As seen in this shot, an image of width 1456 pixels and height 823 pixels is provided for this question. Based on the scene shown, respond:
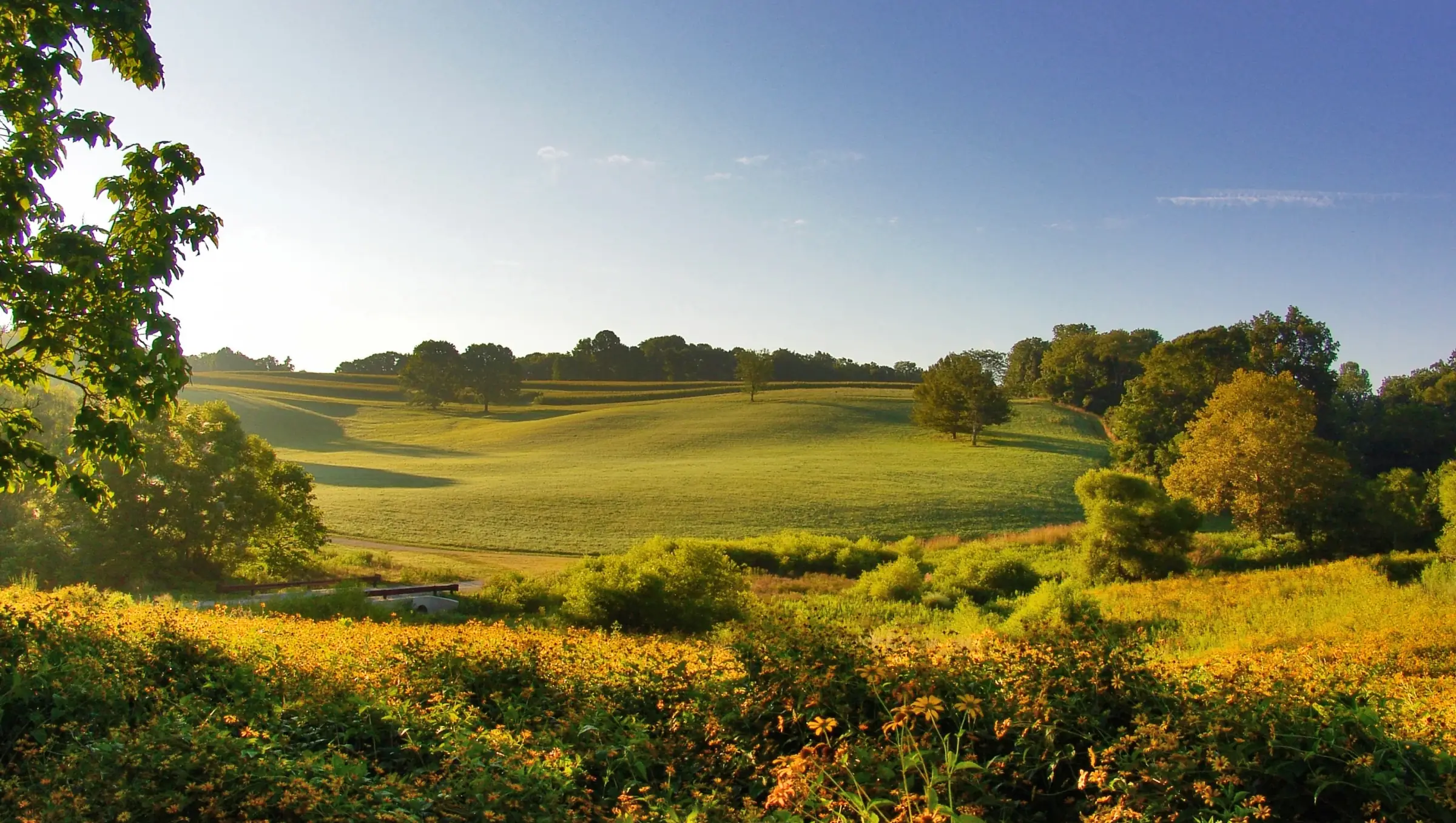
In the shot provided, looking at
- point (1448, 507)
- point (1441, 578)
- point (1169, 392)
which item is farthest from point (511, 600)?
point (1169, 392)

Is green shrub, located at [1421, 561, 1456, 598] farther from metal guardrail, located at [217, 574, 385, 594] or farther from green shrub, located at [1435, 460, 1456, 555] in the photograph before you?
metal guardrail, located at [217, 574, 385, 594]

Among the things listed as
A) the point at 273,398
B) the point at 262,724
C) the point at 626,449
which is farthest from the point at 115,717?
the point at 273,398

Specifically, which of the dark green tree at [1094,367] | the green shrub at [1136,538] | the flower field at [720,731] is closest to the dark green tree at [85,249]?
the flower field at [720,731]

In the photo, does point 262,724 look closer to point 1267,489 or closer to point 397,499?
point 1267,489

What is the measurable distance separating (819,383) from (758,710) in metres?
113

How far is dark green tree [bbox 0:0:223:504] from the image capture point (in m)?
6.21

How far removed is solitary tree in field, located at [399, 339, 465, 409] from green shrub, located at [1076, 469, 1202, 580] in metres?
87.1

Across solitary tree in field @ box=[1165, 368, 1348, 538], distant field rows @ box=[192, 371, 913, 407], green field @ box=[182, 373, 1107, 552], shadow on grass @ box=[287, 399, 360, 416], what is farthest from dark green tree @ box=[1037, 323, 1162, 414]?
shadow on grass @ box=[287, 399, 360, 416]

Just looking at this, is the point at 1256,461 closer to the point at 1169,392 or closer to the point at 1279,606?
the point at 1279,606

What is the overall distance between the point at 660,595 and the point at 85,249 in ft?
42.9

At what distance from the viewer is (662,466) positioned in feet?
195

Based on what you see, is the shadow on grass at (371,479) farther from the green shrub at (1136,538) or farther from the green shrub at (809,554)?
the green shrub at (1136,538)

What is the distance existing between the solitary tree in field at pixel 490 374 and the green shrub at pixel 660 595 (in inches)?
3424

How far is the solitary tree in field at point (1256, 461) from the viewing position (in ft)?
109
